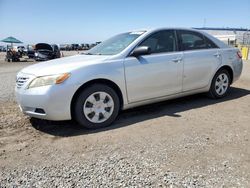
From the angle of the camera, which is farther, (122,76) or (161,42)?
(161,42)

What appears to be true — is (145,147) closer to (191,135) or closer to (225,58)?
(191,135)

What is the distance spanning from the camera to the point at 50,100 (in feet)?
13.3

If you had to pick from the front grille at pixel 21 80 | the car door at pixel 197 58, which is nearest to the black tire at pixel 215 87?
the car door at pixel 197 58

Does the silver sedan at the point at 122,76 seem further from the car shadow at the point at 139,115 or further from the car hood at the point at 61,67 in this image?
the car shadow at the point at 139,115

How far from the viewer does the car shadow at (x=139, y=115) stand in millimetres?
4395

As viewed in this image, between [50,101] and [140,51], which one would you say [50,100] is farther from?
[140,51]

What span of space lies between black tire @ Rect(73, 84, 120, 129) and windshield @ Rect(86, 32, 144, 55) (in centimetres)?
74

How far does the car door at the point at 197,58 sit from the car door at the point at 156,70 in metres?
0.18

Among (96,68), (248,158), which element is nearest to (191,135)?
(248,158)

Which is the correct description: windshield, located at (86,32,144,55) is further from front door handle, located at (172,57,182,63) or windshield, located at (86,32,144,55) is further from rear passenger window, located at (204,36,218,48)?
rear passenger window, located at (204,36,218,48)

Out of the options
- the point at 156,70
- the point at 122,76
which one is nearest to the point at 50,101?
the point at 122,76

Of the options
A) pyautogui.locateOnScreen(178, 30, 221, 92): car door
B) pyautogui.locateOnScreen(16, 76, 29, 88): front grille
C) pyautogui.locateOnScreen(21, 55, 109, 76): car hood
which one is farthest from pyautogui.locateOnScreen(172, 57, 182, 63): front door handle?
pyautogui.locateOnScreen(16, 76, 29, 88): front grille

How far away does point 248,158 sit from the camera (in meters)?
3.27

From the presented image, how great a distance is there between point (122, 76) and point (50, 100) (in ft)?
3.98
